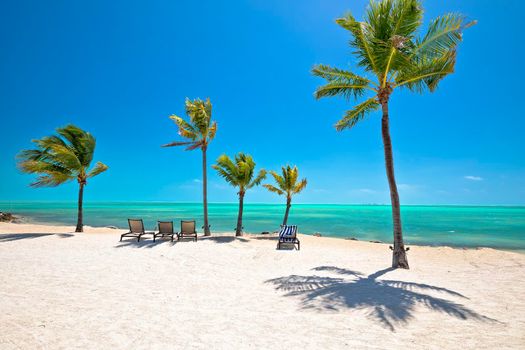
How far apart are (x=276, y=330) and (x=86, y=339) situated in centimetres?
257

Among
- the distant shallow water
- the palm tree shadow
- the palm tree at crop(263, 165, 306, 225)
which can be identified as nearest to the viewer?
the palm tree shadow

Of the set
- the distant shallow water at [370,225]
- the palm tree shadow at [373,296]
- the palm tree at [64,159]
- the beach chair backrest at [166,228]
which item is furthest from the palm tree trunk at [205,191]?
the distant shallow water at [370,225]

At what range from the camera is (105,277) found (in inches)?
266

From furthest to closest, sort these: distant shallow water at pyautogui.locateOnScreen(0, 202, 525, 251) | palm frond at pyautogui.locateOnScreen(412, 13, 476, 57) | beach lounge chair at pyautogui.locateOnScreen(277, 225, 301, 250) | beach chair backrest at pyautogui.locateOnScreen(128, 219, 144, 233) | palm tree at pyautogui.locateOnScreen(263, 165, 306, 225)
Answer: distant shallow water at pyautogui.locateOnScreen(0, 202, 525, 251)
palm tree at pyautogui.locateOnScreen(263, 165, 306, 225)
beach chair backrest at pyautogui.locateOnScreen(128, 219, 144, 233)
beach lounge chair at pyautogui.locateOnScreen(277, 225, 301, 250)
palm frond at pyautogui.locateOnScreen(412, 13, 476, 57)

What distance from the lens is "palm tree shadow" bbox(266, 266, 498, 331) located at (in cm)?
470

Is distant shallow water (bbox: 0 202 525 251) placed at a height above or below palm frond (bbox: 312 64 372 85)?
below

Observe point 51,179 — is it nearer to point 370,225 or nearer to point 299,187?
point 299,187

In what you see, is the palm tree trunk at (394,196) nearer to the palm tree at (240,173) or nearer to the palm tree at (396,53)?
the palm tree at (396,53)

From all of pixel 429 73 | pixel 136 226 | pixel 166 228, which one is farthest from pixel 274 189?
pixel 429 73

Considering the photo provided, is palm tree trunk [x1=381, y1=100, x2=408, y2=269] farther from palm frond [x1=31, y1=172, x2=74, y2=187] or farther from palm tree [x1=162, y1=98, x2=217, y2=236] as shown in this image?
palm frond [x1=31, y1=172, x2=74, y2=187]

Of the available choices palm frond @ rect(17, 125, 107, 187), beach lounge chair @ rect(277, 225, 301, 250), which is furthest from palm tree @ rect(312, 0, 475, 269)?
palm frond @ rect(17, 125, 107, 187)

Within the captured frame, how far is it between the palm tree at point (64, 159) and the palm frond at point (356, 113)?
587 inches

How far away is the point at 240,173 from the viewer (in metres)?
18.5

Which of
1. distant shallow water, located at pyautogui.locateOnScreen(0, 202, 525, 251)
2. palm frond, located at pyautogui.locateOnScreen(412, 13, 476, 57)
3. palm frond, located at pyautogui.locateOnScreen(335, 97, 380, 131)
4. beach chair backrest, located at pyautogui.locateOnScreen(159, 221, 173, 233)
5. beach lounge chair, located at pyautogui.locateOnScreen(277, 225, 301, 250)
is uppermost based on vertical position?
palm frond, located at pyautogui.locateOnScreen(412, 13, 476, 57)
